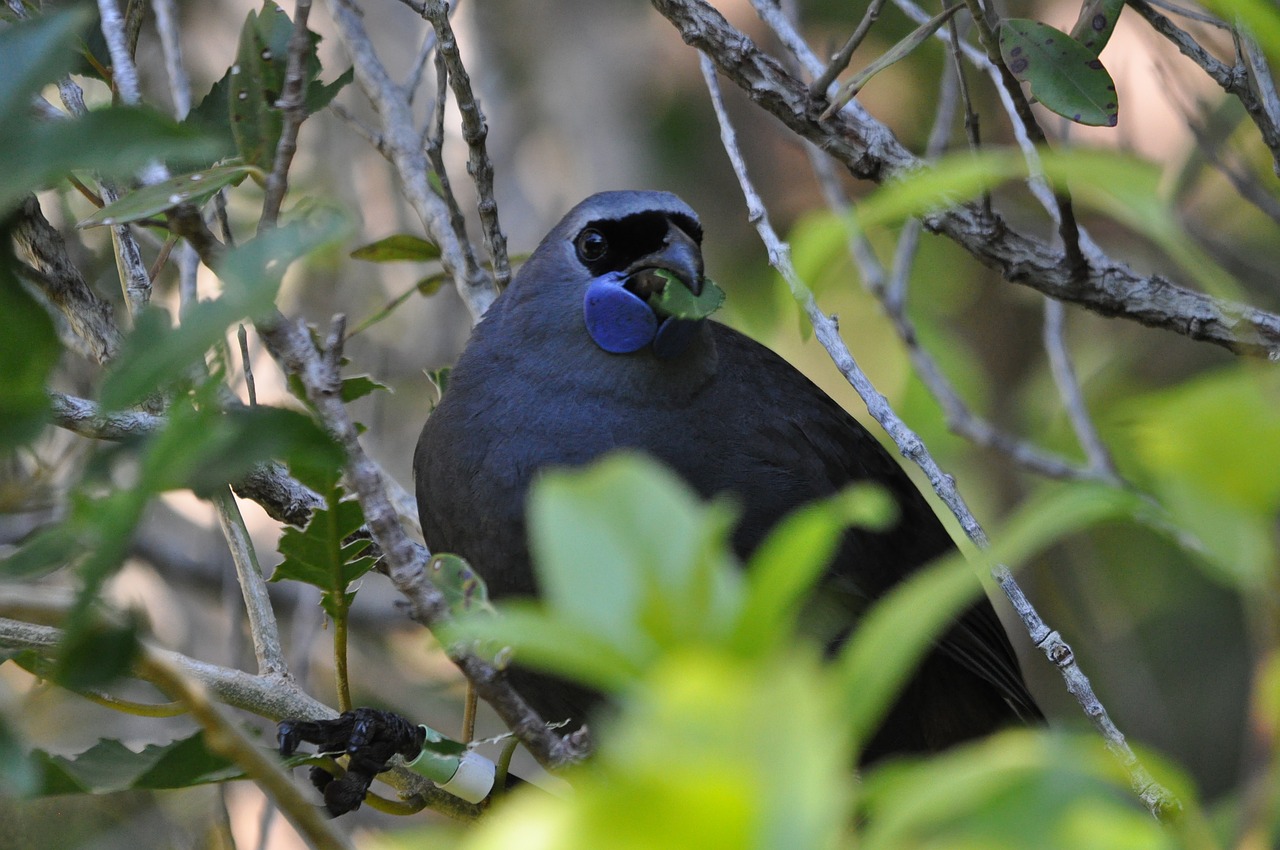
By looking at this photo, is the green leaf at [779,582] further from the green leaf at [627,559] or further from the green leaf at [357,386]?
the green leaf at [357,386]

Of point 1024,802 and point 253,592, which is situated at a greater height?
point 1024,802

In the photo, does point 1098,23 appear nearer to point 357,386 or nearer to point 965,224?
point 965,224

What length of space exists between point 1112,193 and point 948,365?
238cm

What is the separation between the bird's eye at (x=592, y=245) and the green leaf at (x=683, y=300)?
213mm

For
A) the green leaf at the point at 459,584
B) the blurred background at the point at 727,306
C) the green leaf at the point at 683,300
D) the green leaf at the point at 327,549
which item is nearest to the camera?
the green leaf at the point at 459,584

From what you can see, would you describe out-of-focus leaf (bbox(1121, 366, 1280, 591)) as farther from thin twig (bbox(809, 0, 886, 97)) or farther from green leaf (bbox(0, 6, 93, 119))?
thin twig (bbox(809, 0, 886, 97))

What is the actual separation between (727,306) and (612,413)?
2.36 metres

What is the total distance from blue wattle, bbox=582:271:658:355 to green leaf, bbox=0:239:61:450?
166 cm

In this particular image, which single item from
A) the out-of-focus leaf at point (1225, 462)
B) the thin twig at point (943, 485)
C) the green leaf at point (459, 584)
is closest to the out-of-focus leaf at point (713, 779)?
the out-of-focus leaf at point (1225, 462)

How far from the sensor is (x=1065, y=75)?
193 cm

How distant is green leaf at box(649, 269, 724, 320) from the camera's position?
2354mm

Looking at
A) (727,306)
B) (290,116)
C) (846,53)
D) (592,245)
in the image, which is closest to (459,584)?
(290,116)

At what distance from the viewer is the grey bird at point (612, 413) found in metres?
2.48

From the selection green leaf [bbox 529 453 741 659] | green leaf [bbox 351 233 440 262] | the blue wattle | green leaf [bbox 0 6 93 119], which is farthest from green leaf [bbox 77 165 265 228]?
green leaf [bbox 351 233 440 262]
